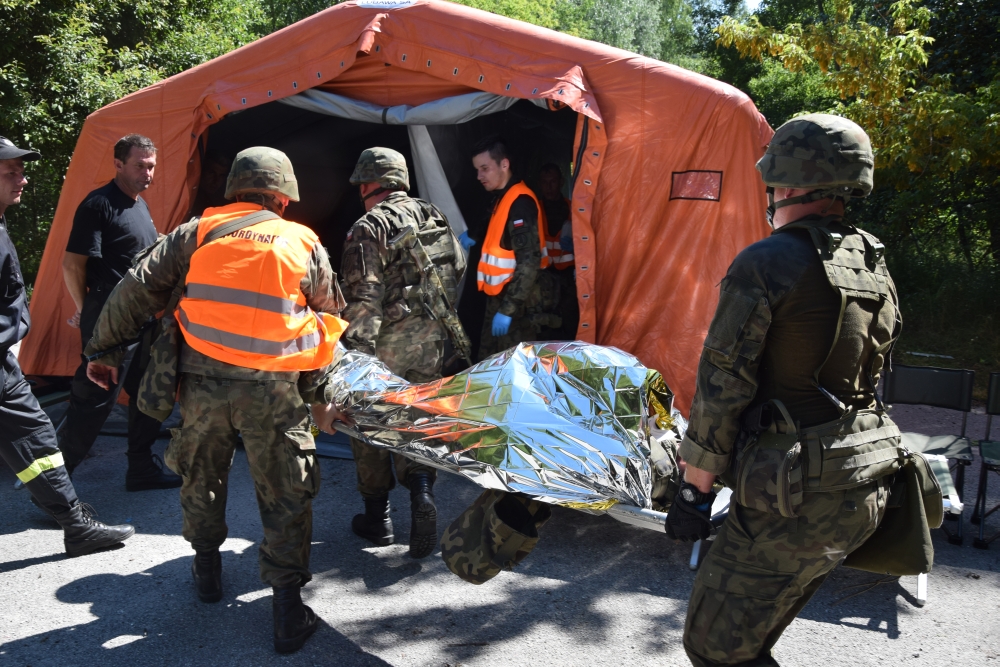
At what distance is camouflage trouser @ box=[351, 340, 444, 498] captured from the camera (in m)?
3.75

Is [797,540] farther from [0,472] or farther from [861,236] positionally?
[0,472]

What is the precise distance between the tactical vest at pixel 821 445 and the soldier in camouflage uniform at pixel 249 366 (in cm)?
167

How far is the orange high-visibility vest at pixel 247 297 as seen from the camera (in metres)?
2.79

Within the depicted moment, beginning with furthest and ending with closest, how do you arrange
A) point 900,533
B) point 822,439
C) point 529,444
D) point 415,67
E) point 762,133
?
point 415,67 < point 762,133 < point 529,444 < point 900,533 < point 822,439

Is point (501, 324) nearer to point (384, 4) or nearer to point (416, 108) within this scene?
point (416, 108)

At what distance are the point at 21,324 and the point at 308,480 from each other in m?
1.68

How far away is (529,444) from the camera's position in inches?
115

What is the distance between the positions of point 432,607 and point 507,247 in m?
2.25

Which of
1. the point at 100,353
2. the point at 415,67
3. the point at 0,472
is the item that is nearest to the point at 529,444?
the point at 100,353

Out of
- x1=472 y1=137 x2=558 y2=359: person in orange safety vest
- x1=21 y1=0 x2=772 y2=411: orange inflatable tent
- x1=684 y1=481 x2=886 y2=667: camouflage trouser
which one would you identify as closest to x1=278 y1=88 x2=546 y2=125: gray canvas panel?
x1=21 y1=0 x2=772 y2=411: orange inflatable tent

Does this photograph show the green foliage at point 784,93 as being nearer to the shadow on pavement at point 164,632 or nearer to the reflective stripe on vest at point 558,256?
the reflective stripe on vest at point 558,256

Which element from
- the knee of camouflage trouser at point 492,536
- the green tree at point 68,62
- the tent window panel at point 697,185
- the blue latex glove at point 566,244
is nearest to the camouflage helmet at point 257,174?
the knee of camouflage trouser at point 492,536

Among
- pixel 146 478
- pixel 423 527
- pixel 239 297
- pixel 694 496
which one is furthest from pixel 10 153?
pixel 694 496

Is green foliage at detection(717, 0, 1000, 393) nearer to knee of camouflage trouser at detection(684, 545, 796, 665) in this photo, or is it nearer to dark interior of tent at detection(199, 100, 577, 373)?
dark interior of tent at detection(199, 100, 577, 373)
